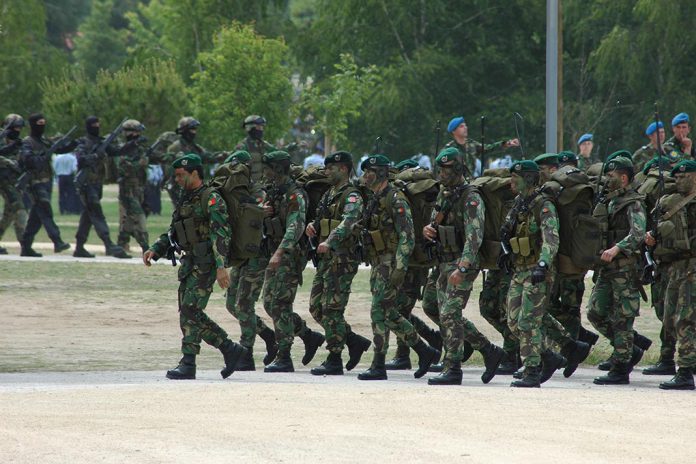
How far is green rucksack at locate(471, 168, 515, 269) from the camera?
1338cm

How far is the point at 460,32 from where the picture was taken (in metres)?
44.5

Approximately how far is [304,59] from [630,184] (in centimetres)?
3385

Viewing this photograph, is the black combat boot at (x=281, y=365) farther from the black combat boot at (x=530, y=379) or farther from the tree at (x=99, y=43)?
the tree at (x=99, y=43)

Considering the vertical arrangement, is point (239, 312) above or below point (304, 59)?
below

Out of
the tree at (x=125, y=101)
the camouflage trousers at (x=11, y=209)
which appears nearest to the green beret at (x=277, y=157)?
the camouflage trousers at (x=11, y=209)

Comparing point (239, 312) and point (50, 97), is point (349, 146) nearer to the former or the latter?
point (50, 97)

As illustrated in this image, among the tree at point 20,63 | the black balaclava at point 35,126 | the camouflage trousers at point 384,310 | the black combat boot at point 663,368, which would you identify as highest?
the tree at point 20,63

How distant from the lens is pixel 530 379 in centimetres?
1309

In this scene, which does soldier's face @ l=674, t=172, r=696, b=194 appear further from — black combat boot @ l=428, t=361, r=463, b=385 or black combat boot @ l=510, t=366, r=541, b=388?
black combat boot @ l=428, t=361, r=463, b=385

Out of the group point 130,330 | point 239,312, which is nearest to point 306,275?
point 130,330

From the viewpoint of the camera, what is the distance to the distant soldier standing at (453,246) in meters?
13.2

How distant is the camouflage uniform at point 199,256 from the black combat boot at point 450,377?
6.05 ft

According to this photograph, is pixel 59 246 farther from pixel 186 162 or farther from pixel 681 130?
pixel 186 162

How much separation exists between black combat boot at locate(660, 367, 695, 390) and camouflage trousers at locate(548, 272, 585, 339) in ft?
4.47
